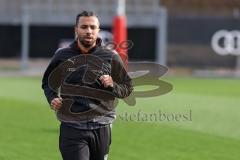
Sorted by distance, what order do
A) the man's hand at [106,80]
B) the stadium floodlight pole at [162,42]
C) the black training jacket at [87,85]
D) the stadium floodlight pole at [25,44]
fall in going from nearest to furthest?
the man's hand at [106,80], the black training jacket at [87,85], the stadium floodlight pole at [162,42], the stadium floodlight pole at [25,44]

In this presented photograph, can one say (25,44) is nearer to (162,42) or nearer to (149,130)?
(162,42)

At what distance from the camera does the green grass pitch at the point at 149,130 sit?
10648mm

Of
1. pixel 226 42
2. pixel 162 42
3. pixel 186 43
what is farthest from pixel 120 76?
pixel 162 42

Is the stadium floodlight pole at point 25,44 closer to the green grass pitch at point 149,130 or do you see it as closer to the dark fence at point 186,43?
the dark fence at point 186,43

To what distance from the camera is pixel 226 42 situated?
36.7m

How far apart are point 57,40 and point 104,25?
311cm

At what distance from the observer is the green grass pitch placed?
10.6 meters

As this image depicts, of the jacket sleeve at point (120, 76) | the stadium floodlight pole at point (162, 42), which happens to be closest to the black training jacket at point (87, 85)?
the jacket sleeve at point (120, 76)

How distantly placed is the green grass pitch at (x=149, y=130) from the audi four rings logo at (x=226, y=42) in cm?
1450

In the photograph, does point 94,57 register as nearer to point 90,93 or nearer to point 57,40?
point 90,93

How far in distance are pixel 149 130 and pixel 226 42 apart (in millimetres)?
23729

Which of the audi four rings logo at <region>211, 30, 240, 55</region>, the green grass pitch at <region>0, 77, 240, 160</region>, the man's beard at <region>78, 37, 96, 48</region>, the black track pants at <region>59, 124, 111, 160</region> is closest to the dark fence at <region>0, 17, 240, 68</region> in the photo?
the audi four rings logo at <region>211, 30, 240, 55</region>

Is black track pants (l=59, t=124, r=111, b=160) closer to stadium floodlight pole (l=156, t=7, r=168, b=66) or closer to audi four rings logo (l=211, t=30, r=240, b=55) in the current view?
stadium floodlight pole (l=156, t=7, r=168, b=66)

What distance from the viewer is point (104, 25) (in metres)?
40.7
